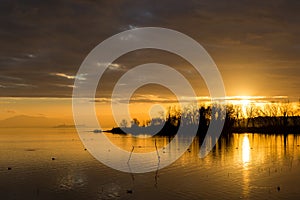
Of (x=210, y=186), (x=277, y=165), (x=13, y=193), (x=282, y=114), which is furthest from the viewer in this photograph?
(x=282, y=114)

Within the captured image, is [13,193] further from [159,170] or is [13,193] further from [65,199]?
[159,170]

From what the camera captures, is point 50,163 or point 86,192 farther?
point 50,163

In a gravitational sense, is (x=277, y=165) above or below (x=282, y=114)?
below

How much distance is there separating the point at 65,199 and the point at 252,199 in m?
17.6

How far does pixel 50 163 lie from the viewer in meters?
A: 64.4

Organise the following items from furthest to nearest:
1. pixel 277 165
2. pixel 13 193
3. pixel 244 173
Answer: pixel 277 165 → pixel 244 173 → pixel 13 193

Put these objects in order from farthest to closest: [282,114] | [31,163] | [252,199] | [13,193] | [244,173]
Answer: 1. [282,114]
2. [31,163]
3. [244,173]
4. [13,193]
5. [252,199]

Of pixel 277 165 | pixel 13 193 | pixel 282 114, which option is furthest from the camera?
pixel 282 114

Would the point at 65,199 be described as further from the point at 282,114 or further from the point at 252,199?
the point at 282,114

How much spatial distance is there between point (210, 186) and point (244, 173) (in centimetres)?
1127

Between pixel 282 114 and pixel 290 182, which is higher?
pixel 282 114

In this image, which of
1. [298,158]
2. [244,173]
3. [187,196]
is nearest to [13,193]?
[187,196]

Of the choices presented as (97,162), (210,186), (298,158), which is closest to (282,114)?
(298,158)

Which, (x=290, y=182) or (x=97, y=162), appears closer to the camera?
(x=290, y=182)
